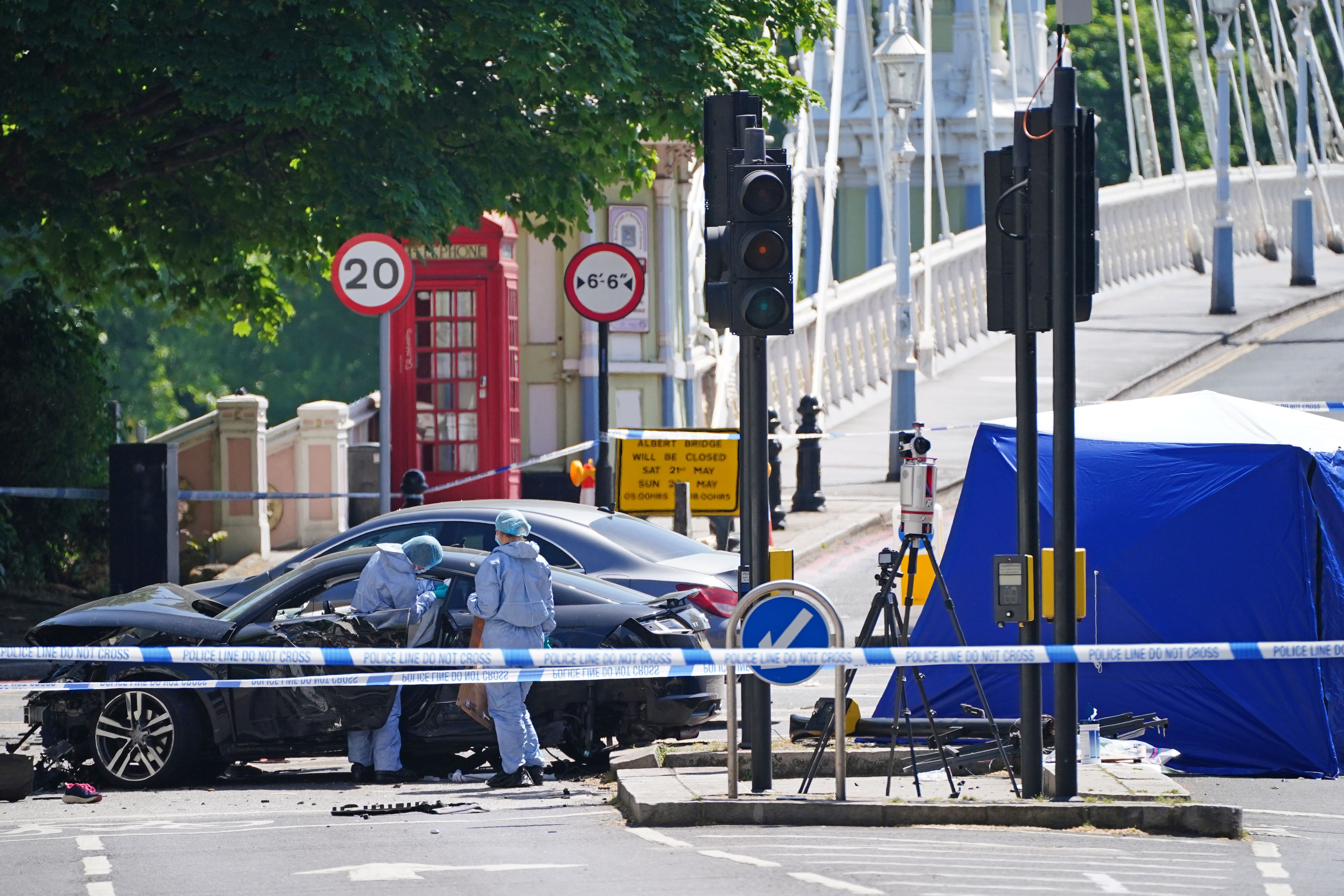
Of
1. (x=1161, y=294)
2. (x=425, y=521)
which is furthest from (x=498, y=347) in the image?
(x=1161, y=294)

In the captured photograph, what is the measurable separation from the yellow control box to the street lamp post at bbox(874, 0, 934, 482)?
14.9 m

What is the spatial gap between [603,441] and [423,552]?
23.9 ft

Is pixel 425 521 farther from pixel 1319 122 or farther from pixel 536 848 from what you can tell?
pixel 1319 122

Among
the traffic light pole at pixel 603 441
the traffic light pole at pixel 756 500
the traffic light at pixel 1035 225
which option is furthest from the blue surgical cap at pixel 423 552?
the traffic light pole at pixel 603 441

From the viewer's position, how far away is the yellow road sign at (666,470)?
54.0 ft

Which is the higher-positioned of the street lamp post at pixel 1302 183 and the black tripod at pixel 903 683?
the street lamp post at pixel 1302 183

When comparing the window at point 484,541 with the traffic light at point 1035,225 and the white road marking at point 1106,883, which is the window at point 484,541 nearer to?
the traffic light at point 1035,225

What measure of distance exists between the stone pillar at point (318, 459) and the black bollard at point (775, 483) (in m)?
4.73

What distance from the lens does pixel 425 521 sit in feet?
43.6

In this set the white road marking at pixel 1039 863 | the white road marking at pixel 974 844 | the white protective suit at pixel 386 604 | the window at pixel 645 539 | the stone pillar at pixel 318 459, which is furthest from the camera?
the stone pillar at pixel 318 459

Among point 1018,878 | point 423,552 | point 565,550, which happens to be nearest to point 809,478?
point 565,550

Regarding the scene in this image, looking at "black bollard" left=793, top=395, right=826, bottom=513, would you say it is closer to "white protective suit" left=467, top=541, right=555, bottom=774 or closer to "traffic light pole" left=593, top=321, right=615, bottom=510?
"traffic light pole" left=593, top=321, right=615, bottom=510

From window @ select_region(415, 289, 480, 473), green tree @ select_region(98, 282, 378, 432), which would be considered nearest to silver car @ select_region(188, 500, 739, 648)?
window @ select_region(415, 289, 480, 473)

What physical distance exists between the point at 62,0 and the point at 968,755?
9.34m
